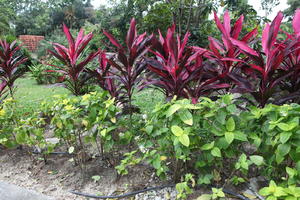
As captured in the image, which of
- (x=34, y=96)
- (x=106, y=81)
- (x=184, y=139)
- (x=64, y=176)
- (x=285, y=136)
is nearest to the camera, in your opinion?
(x=285, y=136)

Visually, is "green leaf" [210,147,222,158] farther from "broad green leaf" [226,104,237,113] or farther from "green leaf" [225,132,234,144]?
"broad green leaf" [226,104,237,113]

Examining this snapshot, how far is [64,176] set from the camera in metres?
1.85

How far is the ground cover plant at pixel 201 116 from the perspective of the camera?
127 cm

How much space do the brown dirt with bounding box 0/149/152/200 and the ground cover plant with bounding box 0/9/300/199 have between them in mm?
81

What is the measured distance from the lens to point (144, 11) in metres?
9.30

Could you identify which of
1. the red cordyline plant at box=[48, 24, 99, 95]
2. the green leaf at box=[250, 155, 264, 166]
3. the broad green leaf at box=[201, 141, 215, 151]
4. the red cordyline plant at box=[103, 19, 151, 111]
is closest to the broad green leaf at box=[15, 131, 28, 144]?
the red cordyline plant at box=[48, 24, 99, 95]

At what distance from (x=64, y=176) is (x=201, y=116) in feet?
3.71

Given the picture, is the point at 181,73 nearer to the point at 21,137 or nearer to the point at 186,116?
the point at 186,116

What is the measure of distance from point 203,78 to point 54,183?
132cm

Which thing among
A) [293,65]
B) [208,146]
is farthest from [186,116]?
[293,65]

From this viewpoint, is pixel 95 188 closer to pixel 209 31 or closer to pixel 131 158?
pixel 131 158

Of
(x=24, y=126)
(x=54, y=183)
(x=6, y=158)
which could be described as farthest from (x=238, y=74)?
(x=6, y=158)

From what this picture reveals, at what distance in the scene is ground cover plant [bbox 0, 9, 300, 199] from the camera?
1.27m

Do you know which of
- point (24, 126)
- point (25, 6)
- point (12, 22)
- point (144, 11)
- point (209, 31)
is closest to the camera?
point (24, 126)
